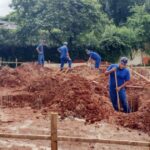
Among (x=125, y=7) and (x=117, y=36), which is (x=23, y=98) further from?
(x=125, y=7)

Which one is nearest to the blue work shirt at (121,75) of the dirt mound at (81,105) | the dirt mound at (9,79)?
A: the dirt mound at (81,105)

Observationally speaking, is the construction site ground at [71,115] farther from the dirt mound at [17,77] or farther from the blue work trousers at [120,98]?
the dirt mound at [17,77]

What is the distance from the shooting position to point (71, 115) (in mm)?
8953

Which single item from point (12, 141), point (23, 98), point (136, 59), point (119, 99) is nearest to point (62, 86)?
point (23, 98)

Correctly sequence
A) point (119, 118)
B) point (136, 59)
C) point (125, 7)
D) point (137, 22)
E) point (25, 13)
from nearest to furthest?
point (119, 118)
point (25, 13)
point (137, 22)
point (136, 59)
point (125, 7)

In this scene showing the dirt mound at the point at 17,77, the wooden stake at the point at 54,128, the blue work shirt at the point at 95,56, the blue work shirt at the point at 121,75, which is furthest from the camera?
the blue work shirt at the point at 95,56

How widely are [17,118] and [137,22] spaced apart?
2355 centimetres

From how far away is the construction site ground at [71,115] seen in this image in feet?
23.8

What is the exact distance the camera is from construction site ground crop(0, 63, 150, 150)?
7266 mm

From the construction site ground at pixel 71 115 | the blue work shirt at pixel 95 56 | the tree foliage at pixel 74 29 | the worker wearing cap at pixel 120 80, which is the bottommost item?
the construction site ground at pixel 71 115

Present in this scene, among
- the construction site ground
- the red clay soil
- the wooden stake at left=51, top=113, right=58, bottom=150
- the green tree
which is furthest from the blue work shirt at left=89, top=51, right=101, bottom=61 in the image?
the wooden stake at left=51, top=113, right=58, bottom=150

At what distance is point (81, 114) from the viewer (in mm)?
8961

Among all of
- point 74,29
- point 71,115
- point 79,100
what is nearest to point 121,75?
point 79,100

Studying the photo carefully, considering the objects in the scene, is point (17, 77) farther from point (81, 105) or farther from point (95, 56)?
point (81, 105)
